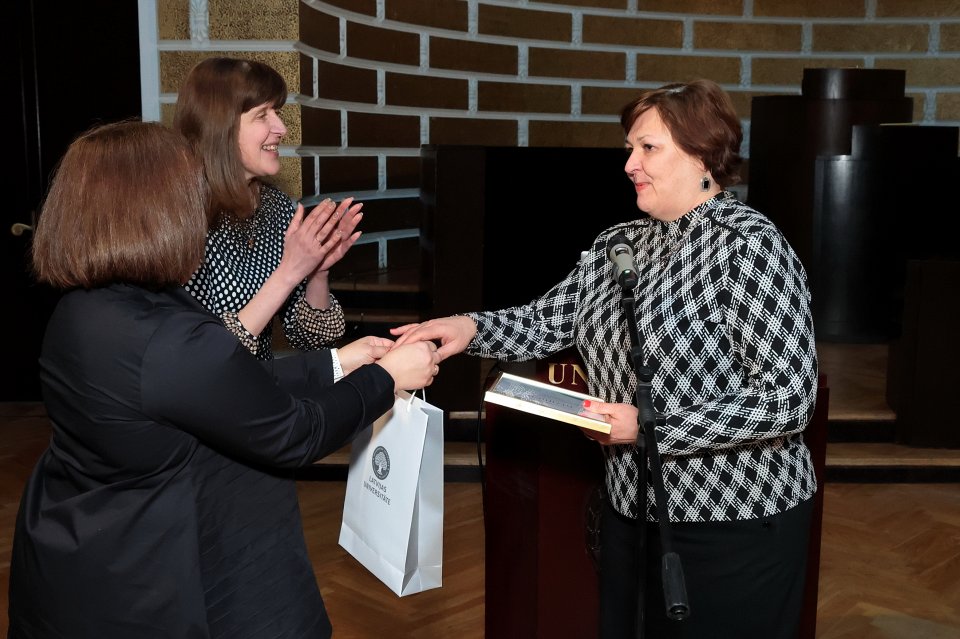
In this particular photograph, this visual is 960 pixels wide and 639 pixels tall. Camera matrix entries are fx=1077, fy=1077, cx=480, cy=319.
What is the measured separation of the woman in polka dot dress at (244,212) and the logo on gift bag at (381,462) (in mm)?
500

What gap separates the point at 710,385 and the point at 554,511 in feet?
2.69

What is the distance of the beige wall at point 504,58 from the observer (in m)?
4.52

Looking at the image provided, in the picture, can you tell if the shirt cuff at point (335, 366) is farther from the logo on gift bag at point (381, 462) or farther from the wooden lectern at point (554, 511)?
the wooden lectern at point (554, 511)

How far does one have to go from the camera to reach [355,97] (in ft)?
17.6

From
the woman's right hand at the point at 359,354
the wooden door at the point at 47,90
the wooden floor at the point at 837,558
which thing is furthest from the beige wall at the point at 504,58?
the woman's right hand at the point at 359,354

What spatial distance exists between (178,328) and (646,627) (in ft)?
3.59

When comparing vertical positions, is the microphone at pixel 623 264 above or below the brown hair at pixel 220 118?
below

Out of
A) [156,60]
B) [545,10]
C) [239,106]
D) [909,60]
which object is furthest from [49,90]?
[909,60]

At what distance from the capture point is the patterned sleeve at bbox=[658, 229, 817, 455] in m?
1.87

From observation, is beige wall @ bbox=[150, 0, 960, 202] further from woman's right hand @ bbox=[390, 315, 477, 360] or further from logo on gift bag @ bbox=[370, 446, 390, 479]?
logo on gift bag @ bbox=[370, 446, 390, 479]

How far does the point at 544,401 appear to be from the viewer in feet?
6.32

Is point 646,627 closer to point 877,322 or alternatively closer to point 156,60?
point 156,60

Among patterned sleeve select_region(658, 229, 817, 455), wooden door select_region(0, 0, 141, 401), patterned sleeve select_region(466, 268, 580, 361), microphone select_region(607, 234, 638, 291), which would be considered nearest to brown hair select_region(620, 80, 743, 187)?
patterned sleeve select_region(658, 229, 817, 455)

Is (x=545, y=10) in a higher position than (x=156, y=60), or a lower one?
higher
